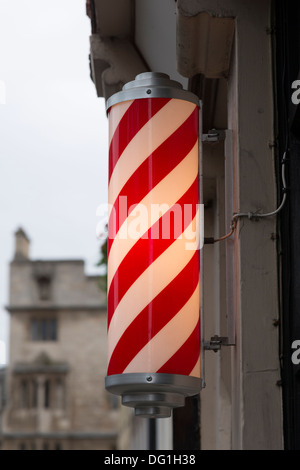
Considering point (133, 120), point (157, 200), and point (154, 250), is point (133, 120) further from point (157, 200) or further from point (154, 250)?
point (154, 250)

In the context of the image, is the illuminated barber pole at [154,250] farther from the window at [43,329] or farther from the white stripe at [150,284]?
the window at [43,329]

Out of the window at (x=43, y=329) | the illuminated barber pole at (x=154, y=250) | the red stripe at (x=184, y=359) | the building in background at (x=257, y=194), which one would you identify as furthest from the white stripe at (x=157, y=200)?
the window at (x=43, y=329)

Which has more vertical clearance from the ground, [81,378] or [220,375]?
[81,378]

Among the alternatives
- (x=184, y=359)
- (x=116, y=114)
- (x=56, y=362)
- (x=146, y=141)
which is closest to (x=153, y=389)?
(x=184, y=359)

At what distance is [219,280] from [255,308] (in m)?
2.13

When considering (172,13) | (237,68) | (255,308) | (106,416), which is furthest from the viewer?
(106,416)

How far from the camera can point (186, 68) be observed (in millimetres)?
3617

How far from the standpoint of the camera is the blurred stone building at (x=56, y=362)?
45.7 meters

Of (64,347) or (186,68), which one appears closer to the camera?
(186,68)

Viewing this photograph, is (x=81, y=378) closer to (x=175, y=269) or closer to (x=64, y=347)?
(x=64, y=347)

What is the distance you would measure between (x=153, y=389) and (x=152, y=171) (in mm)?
617

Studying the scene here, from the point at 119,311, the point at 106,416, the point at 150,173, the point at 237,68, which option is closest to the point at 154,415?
the point at 119,311

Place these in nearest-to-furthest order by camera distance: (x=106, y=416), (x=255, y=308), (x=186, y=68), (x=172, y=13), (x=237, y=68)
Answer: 1. (x=255, y=308)
2. (x=237, y=68)
3. (x=186, y=68)
4. (x=172, y=13)
5. (x=106, y=416)

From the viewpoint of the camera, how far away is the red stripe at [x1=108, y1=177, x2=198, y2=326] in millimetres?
3096
